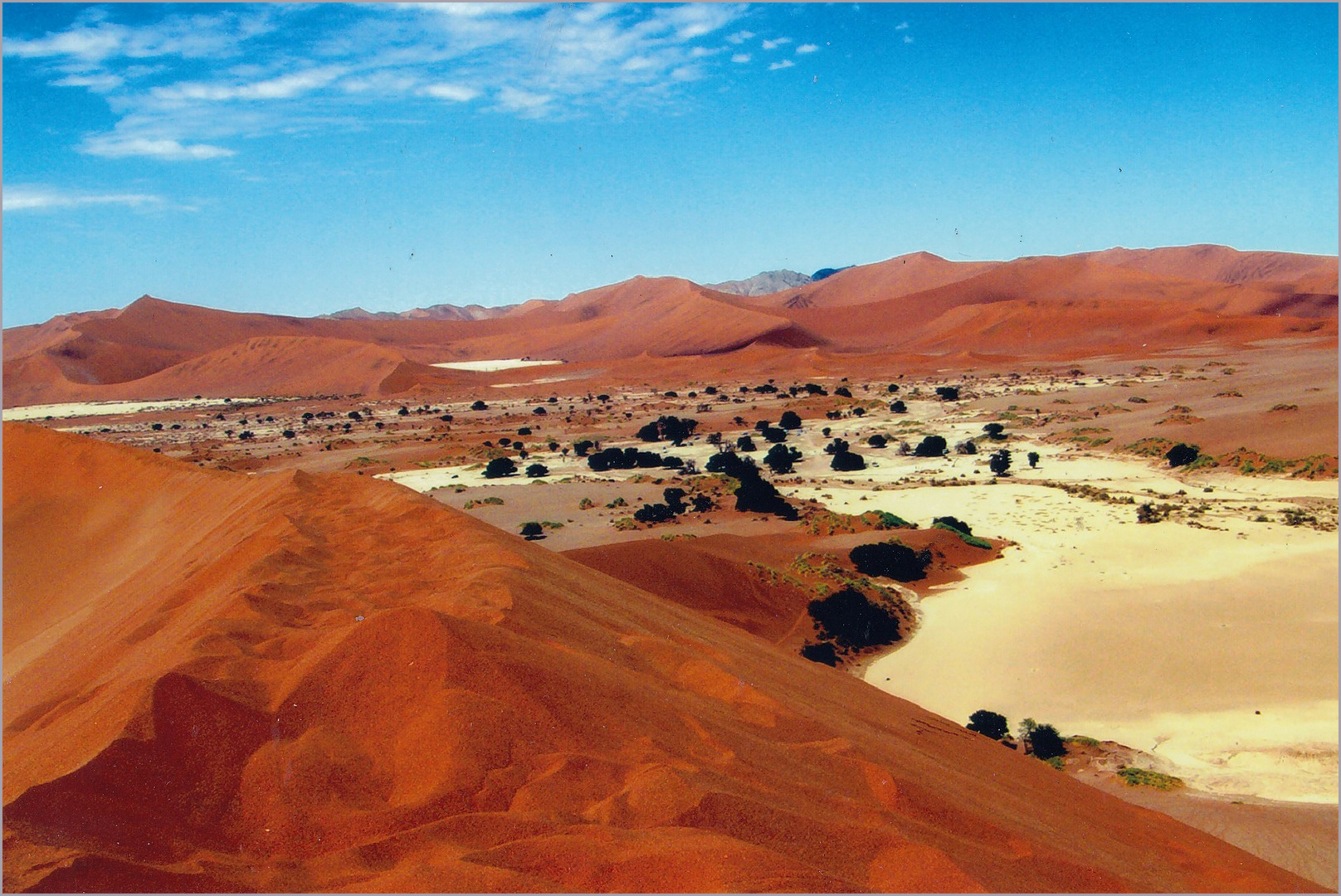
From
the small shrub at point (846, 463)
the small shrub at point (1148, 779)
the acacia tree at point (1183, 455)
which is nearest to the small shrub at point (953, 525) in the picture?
the small shrub at point (846, 463)

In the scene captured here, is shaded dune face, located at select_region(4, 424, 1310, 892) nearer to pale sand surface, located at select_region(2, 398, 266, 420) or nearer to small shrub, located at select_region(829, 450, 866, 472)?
small shrub, located at select_region(829, 450, 866, 472)

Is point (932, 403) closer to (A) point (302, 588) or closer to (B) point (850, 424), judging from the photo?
(B) point (850, 424)

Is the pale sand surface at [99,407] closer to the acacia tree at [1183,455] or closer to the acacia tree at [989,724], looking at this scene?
the acacia tree at [1183,455]

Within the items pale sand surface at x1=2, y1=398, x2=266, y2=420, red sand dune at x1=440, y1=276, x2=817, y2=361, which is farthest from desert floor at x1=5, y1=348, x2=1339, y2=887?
red sand dune at x1=440, y1=276, x2=817, y2=361

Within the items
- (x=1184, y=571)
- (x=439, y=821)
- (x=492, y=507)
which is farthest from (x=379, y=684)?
(x=492, y=507)

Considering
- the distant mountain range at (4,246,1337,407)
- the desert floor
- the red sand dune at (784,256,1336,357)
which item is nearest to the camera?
the desert floor
